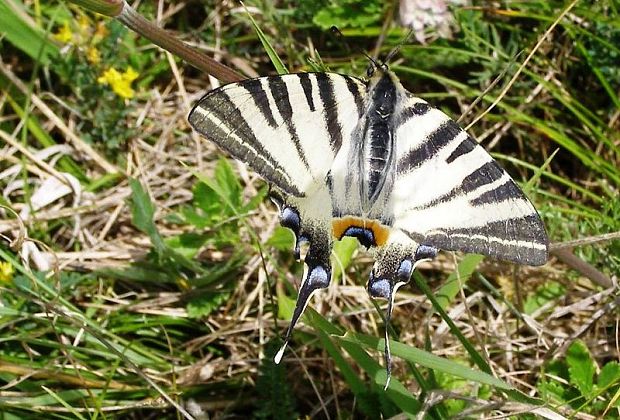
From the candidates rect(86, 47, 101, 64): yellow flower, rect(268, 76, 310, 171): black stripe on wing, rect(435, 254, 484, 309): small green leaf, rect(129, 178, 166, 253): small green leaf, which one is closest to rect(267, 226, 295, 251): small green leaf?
rect(129, 178, 166, 253): small green leaf

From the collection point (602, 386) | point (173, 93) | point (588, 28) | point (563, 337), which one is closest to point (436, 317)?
point (563, 337)

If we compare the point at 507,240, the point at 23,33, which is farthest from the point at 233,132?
the point at 23,33

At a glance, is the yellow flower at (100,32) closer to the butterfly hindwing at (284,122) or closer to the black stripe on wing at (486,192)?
the butterfly hindwing at (284,122)

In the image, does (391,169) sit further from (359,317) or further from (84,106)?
(84,106)

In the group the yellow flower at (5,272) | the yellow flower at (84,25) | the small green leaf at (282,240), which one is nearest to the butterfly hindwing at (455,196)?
the small green leaf at (282,240)

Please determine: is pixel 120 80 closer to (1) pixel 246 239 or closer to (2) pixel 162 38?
(1) pixel 246 239

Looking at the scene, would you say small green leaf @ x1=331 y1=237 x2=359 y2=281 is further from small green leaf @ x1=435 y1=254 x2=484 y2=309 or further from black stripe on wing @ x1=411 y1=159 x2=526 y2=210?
black stripe on wing @ x1=411 y1=159 x2=526 y2=210
